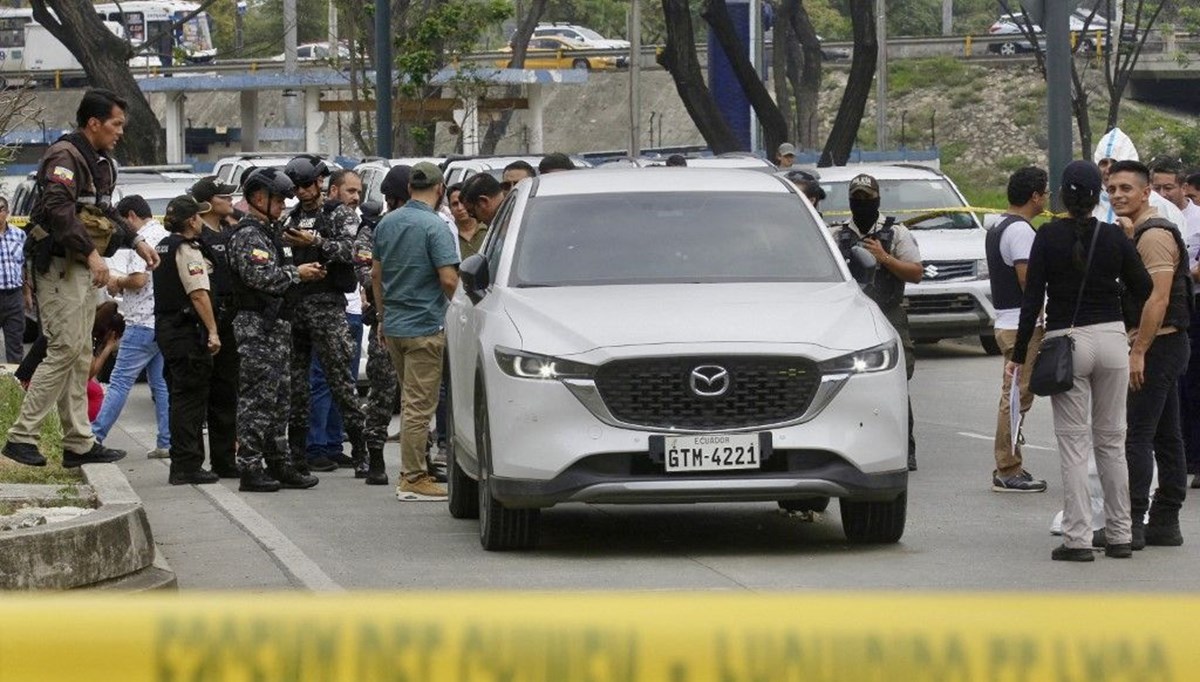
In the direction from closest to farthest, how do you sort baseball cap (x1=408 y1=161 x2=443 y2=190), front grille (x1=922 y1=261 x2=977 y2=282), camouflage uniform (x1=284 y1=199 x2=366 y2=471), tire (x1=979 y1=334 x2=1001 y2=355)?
1. baseball cap (x1=408 y1=161 x2=443 y2=190)
2. camouflage uniform (x1=284 y1=199 x2=366 y2=471)
3. front grille (x1=922 y1=261 x2=977 y2=282)
4. tire (x1=979 y1=334 x2=1001 y2=355)

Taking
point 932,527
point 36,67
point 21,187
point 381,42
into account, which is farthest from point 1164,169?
point 36,67

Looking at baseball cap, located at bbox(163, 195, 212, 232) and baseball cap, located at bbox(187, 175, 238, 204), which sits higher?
baseball cap, located at bbox(187, 175, 238, 204)

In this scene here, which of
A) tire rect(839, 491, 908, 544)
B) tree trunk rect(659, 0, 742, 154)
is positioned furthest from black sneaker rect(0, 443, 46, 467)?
tree trunk rect(659, 0, 742, 154)

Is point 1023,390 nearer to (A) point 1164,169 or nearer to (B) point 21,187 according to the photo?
(A) point 1164,169

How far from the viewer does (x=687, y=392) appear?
9164 mm

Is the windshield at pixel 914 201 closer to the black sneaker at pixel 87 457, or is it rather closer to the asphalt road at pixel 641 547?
the asphalt road at pixel 641 547

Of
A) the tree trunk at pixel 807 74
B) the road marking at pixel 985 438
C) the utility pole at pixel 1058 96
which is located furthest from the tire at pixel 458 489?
the tree trunk at pixel 807 74

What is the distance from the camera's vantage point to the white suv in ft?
30.1

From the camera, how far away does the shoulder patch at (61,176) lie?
35.7 feet

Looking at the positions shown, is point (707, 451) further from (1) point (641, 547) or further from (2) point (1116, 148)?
(2) point (1116, 148)

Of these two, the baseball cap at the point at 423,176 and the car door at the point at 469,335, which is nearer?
the car door at the point at 469,335

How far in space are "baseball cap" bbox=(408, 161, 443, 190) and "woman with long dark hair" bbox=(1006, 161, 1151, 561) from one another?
3.50 m

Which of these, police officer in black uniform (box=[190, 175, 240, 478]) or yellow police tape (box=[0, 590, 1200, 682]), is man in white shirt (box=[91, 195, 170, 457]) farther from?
yellow police tape (box=[0, 590, 1200, 682])

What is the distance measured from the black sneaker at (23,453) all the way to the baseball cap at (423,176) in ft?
8.04
